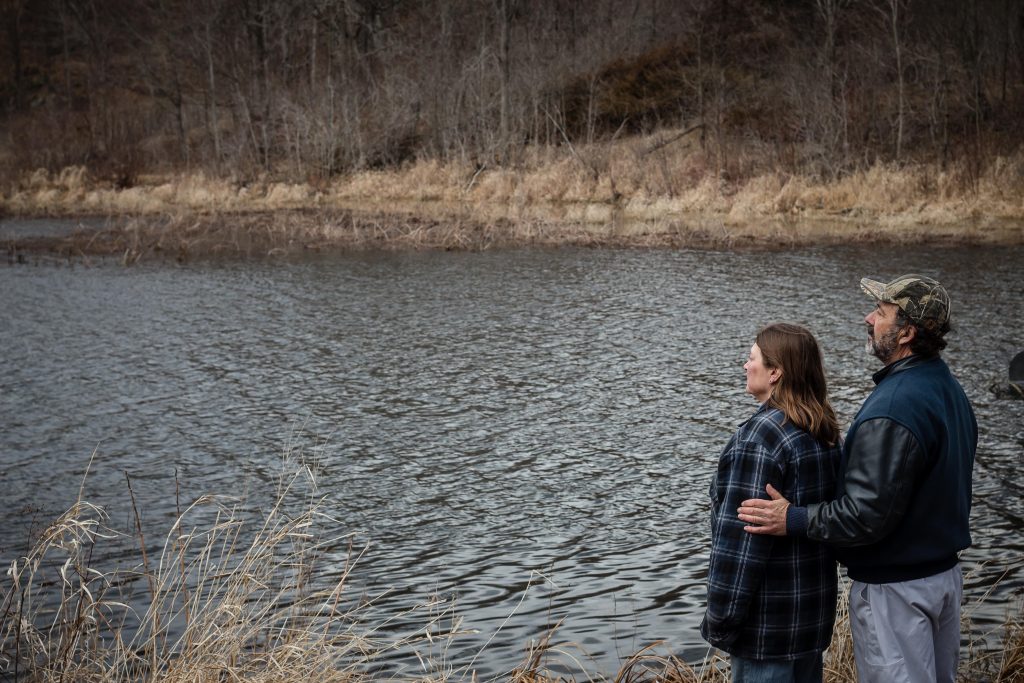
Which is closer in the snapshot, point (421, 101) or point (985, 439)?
point (985, 439)

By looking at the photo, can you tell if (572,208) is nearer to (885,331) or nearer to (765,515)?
(885,331)

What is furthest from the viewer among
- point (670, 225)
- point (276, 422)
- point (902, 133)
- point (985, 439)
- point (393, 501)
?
point (902, 133)

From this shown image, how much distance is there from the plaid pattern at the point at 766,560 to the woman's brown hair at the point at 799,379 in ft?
0.14

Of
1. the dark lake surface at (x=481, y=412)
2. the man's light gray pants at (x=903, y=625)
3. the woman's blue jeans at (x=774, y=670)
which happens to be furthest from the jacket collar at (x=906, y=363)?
the dark lake surface at (x=481, y=412)

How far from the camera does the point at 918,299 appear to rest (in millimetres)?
3250

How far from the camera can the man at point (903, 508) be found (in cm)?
312

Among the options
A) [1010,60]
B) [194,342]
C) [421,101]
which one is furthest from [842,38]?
[194,342]

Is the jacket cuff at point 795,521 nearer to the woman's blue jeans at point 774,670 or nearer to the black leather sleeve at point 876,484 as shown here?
the black leather sleeve at point 876,484

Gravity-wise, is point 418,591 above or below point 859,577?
below

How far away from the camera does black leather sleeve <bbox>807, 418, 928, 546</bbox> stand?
122 inches

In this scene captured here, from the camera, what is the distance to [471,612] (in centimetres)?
642

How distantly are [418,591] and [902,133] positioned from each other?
2604 cm

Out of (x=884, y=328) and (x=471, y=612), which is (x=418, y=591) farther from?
(x=884, y=328)

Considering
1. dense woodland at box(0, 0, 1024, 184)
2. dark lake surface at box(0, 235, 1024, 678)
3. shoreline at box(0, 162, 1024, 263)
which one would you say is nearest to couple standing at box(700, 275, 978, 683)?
dark lake surface at box(0, 235, 1024, 678)
